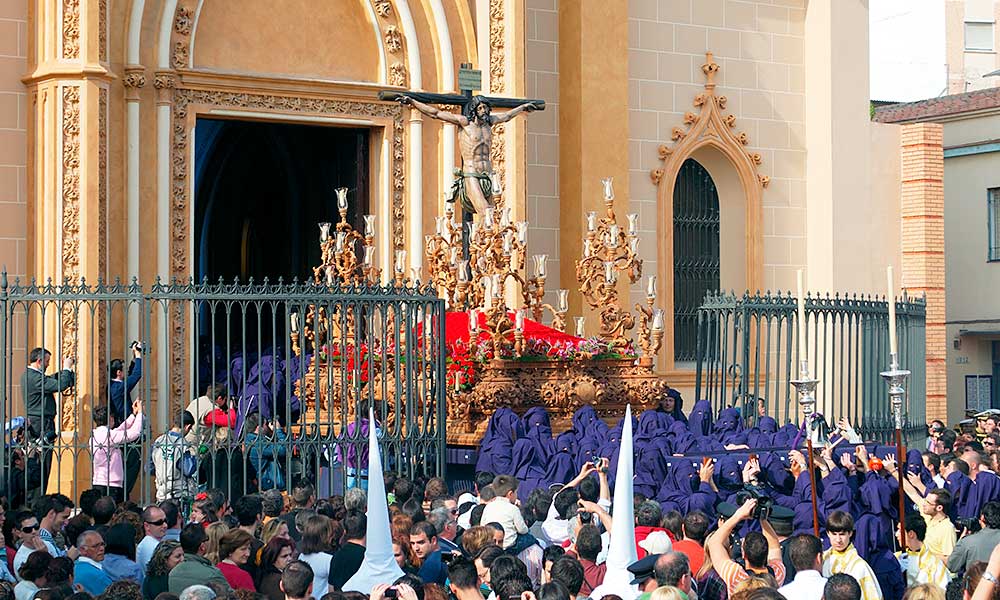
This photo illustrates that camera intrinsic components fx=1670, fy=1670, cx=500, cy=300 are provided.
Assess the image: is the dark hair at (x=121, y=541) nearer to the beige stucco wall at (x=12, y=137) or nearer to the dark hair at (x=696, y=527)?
the dark hair at (x=696, y=527)

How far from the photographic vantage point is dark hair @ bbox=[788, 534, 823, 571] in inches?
347

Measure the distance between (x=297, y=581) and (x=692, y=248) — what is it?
15490 mm

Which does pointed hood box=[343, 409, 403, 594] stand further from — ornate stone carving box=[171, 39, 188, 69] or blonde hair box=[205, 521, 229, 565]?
ornate stone carving box=[171, 39, 188, 69]

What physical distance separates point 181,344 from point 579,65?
6.29 metres

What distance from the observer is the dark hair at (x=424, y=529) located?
→ 31.3 ft

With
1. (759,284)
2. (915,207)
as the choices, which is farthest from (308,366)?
(915,207)

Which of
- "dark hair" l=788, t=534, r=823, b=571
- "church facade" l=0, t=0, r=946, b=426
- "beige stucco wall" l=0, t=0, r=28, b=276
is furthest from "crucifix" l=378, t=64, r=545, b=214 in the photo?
"dark hair" l=788, t=534, r=823, b=571

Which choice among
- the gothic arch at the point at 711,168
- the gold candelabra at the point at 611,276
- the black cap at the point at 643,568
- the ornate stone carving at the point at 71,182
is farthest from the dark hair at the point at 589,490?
the gothic arch at the point at 711,168

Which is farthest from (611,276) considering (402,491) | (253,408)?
(402,491)

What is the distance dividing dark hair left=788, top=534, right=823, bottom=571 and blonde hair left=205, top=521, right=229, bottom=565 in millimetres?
3202

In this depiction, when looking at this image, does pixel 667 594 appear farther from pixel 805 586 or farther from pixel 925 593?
pixel 805 586

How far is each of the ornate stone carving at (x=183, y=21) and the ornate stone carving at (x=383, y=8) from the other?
2396 millimetres

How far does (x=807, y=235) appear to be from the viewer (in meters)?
23.6

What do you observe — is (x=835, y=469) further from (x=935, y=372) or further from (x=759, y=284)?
(x=935, y=372)
